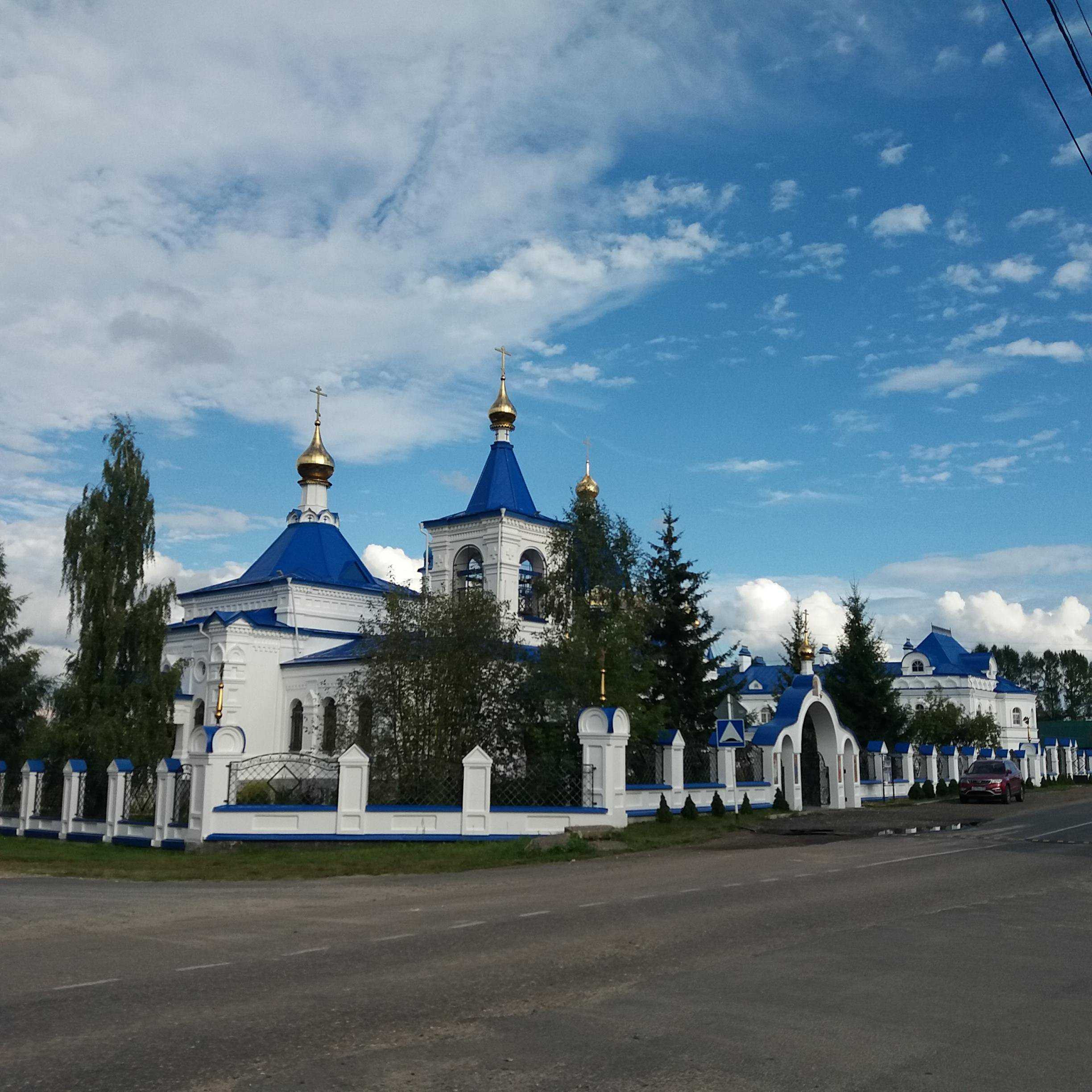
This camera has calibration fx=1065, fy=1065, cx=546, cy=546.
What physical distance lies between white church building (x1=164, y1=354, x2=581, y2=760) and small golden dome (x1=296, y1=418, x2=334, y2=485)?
198 cm

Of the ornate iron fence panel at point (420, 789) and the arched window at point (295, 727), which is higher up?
the arched window at point (295, 727)

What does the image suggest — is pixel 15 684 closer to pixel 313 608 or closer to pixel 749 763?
pixel 313 608

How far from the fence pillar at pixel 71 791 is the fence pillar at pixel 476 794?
9.95 meters

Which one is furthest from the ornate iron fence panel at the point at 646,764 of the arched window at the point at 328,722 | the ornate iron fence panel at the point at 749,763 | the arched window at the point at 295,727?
the arched window at the point at 295,727

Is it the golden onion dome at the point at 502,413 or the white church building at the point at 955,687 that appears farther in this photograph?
the white church building at the point at 955,687

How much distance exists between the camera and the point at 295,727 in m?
37.6

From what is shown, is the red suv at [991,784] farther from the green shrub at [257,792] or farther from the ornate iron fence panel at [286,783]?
the green shrub at [257,792]

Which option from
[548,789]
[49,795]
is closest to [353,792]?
[548,789]

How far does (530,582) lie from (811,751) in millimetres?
9789

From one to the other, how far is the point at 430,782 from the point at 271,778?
11.5ft

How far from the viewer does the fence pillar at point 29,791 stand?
82.3 ft

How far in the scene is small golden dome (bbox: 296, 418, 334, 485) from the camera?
42.9 metres

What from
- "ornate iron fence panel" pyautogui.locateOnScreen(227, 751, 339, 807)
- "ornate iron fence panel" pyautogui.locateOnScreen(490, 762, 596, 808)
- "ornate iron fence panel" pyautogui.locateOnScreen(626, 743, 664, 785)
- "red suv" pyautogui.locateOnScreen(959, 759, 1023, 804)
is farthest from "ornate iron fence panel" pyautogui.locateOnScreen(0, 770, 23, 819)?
"red suv" pyautogui.locateOnScreen(959, 759, 1023, 804)

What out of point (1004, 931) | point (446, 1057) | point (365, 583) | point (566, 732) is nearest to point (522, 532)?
point (365, 583)
